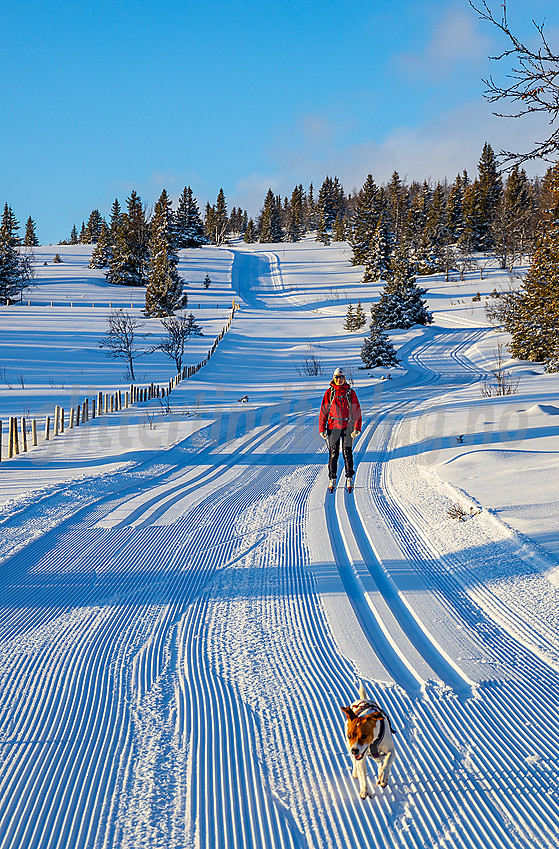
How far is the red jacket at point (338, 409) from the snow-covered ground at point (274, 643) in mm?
1239

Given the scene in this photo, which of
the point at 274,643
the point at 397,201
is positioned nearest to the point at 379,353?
the point at 274,643

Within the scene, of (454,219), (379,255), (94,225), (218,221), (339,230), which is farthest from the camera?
(218,221)

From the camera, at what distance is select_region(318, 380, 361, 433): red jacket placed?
9.19 metres

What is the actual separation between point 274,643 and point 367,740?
1.88 meters

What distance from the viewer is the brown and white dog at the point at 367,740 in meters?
2.84

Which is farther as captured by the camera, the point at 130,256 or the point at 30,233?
the point at 30,233

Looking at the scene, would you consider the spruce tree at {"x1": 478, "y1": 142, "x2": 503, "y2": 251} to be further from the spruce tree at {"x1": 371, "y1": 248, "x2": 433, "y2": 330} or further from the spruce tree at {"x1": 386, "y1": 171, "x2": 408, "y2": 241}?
the spruce tree at {"x1": 371, "y1": 248, "x2": 433, "y2": 330}

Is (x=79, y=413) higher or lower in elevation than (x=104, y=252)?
lower

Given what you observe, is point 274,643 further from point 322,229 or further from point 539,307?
point 322,229

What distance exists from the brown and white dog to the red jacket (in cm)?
638

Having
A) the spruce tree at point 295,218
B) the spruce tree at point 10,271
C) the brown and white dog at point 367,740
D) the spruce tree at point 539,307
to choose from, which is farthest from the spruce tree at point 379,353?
the spruce tree at point 295,218

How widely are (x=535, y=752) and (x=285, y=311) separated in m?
59.1

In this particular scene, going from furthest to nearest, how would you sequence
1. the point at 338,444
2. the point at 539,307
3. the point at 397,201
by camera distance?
the point at 397,201 → the point at 539,307 → the point at 338,444

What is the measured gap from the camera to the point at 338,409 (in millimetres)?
9211
